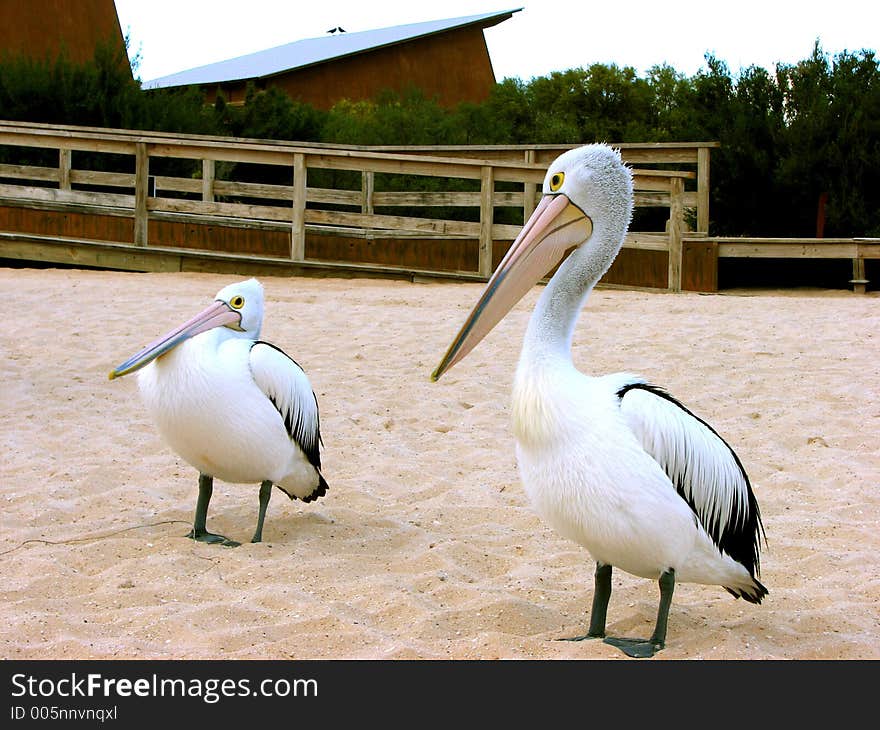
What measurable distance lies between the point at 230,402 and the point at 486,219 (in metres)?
7.41

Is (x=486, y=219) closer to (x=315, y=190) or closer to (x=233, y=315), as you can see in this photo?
(x=315, y=190)

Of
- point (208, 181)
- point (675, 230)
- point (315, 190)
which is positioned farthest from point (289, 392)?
point (315, 190)

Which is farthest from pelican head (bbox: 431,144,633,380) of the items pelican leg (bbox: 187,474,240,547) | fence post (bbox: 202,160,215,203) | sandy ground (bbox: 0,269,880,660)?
fence post (bbox: 202,160,215,203)

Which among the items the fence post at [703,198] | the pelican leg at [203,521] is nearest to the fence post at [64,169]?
the fence post at [703,198]

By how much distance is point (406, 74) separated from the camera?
27812 millimetres

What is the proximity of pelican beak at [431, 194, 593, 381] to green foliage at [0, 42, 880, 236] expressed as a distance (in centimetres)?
1127

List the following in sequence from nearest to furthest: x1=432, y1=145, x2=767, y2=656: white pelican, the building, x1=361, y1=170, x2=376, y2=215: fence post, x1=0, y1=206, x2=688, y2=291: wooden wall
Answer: x1=432, y1=145, x2=767, y2=656: white pelican
x1=0, y1=206, x2=688, y2=291: wooden wall
x1=361, y1=170, x2=376, y2=215: fence post
the building

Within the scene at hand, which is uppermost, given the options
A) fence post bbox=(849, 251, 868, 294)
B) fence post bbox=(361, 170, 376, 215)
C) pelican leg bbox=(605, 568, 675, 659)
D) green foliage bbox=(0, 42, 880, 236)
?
green foliage bbox=(0, 42, 880, 236)

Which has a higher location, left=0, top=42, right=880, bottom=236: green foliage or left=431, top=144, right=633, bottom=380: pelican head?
left=0, top=42, right=880, bottom=236: green foliage

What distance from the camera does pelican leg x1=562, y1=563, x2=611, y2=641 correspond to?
10.0ft

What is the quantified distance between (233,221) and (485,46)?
19483 mm

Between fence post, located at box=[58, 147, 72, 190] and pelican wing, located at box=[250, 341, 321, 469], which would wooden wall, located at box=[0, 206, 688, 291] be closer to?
fence post, located at box=[58, 147, 72, 190]

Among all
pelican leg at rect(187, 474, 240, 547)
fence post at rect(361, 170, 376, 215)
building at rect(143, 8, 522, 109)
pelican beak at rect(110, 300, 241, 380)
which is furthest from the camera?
building at rect(143, 8, 522, 109)

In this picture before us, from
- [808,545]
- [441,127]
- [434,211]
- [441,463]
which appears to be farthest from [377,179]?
[808,545]
